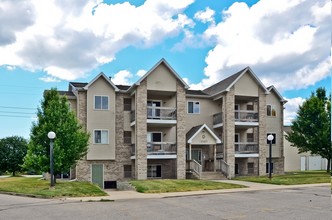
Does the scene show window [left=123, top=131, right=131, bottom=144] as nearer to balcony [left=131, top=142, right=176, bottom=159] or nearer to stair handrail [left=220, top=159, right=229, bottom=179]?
balcony [left=131, top=142, right=176, bottom=159]

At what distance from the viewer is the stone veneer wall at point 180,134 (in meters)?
30.5

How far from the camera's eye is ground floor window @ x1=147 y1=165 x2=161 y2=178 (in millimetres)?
31578

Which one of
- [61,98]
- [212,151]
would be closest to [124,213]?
[61,98]

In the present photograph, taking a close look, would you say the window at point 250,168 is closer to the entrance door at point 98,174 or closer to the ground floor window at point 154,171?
the ground floor window at point 154,171

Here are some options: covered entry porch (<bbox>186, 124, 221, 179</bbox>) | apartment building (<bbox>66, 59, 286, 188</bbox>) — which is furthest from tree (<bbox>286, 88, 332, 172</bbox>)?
covered entry porch (<bbox>186, 124, 221, 179</bbox>)

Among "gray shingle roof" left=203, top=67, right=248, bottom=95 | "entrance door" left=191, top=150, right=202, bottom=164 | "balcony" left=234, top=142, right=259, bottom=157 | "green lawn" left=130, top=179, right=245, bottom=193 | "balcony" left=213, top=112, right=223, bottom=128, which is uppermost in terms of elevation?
"gray shingle roof" left=203, top=67, right=248, bottom=95

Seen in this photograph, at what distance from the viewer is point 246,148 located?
3341cm

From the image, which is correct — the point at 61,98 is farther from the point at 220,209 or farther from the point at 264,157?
the point at 264,157

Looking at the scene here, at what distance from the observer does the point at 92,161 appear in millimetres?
30297

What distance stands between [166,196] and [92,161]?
41.8ft

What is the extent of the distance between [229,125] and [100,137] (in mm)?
11018

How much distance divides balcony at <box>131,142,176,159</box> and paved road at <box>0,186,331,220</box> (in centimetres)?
1348

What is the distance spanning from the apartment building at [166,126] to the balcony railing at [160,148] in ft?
0.05

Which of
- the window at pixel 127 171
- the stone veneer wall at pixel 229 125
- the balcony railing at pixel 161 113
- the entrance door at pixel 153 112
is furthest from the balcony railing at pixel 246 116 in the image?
the window at pixel 127 171
